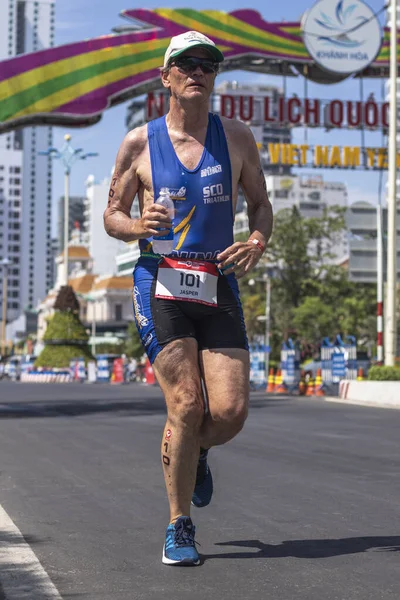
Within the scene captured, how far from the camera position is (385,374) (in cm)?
2772

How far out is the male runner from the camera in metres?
5.52

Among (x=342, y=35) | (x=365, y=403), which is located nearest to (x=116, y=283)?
(x=342, y=35)

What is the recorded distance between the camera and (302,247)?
7269 cm

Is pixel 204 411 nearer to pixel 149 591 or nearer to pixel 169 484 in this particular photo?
pixel 169 484

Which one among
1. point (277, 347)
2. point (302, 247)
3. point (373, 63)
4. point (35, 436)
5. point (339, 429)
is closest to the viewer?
point (35, 436)

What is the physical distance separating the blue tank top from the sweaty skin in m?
0.05

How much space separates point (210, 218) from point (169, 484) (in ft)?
3.92

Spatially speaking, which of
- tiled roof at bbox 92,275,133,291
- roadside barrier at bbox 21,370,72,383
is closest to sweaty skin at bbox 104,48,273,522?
roadside barrier at bbox 21,370,72,383

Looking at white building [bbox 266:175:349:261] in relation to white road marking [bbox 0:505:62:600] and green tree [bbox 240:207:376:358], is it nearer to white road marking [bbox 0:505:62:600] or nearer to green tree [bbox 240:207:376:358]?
green tree [bbox 240:207:376:358]

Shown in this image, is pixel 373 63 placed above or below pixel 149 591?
above

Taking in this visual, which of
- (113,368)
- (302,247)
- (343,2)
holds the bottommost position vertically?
(113,368)

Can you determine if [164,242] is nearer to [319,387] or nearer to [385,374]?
[385,374]

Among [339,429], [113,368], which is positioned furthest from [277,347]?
[339,429]

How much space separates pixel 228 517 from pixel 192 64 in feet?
8.30
